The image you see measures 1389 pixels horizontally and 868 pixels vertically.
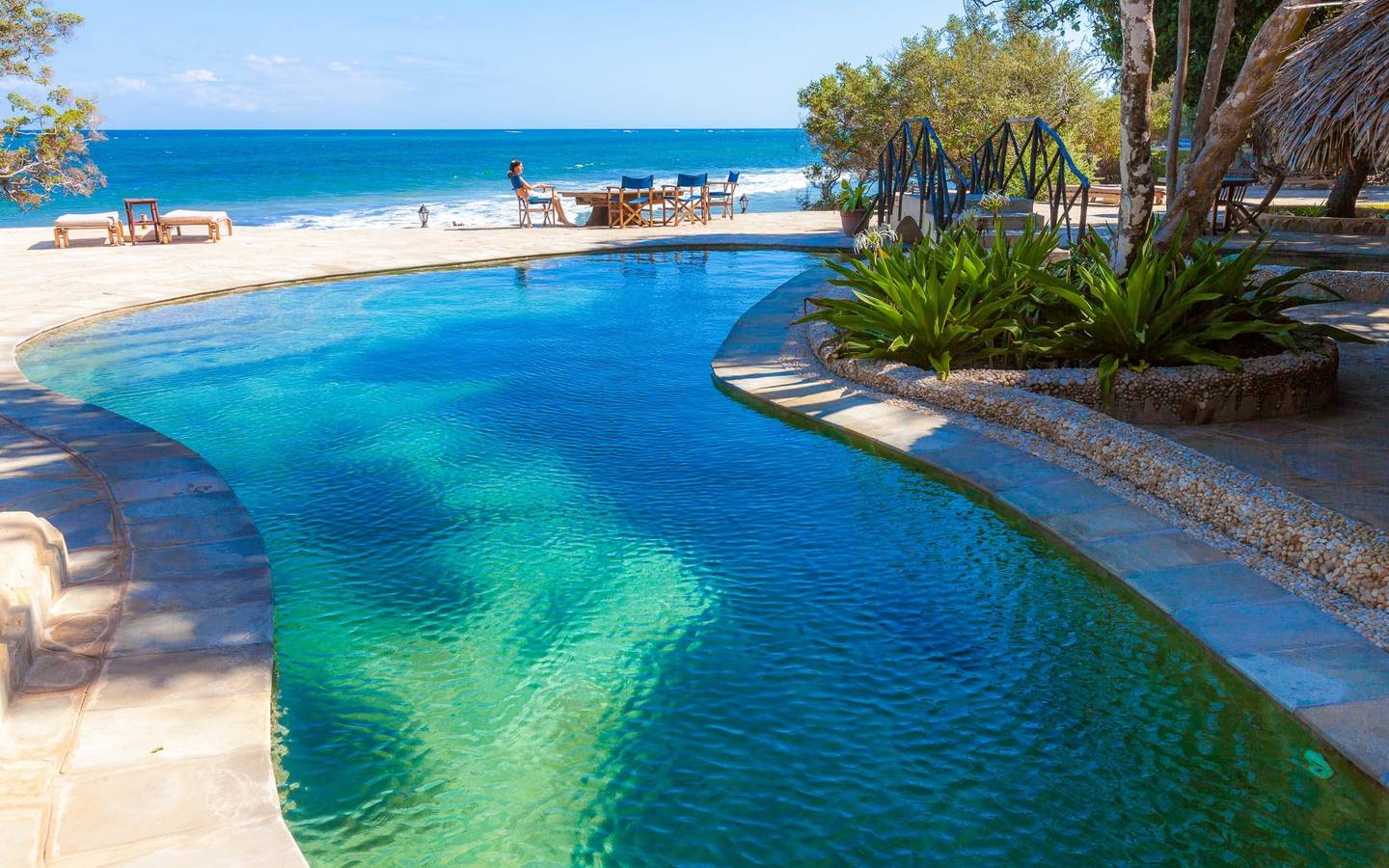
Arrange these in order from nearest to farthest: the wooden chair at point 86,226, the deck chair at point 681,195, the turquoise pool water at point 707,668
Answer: the turquoise pool water at point 707,668, the wooden chair at point 86,226, the deck chair at point 681,195

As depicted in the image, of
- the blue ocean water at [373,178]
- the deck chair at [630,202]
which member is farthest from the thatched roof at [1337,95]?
the blue ocean water at [373,178]

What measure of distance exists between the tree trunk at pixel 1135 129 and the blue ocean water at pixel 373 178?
19016mm

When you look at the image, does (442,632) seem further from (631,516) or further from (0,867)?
(0,867)

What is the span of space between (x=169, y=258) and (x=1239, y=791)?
15639mm

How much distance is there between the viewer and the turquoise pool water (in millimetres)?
2936

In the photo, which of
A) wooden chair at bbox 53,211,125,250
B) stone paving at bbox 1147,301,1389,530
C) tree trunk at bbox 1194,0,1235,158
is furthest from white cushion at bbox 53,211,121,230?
stone paving at bbox 1147,301,1389,530

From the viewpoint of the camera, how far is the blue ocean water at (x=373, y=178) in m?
35.1

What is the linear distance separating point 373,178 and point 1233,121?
55.3 meters

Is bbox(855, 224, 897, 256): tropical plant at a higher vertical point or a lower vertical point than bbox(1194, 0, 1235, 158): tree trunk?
lower

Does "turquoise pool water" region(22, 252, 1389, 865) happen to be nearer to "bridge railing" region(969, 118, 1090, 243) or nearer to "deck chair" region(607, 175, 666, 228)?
"bridge railing" region(969, 118, 1090, 243)

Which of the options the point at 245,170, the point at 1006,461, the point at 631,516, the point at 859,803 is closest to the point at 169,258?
the point at 631,516

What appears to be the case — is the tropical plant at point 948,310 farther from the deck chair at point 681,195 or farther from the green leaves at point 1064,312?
the deck chair at point 681,195

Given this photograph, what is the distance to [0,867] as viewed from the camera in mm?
2539

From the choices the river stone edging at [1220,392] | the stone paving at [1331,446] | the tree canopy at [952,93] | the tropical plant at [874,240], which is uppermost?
the tree canopy at [952,93]
